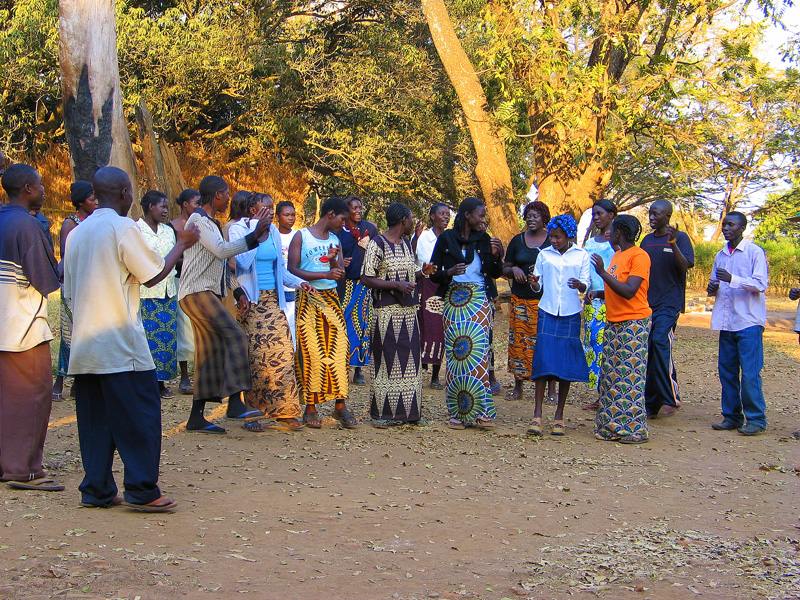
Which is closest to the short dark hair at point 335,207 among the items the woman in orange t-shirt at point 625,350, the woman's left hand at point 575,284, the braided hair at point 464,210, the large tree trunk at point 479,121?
the braided hair at point 464,210

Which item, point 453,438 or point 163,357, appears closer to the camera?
point 453,438

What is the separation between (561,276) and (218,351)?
2937 mm

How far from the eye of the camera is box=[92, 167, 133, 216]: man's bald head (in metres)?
4.52

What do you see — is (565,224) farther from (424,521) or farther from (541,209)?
(424,521)

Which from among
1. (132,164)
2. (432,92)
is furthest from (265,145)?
(132,164)

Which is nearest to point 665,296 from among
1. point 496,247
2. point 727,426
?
point 727,426

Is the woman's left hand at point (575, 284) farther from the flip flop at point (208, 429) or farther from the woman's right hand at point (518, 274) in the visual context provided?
the flip flop at point (208, 429)

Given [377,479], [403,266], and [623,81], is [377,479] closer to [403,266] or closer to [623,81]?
[403,266]

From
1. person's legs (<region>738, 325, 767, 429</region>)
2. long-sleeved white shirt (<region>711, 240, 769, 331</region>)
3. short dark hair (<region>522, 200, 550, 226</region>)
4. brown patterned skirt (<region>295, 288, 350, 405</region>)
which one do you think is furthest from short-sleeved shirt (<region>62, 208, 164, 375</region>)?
person's legs (<region>738, 325, 767, 429</region>)

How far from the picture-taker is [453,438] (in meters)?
6.95

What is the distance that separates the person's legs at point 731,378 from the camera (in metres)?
7.52

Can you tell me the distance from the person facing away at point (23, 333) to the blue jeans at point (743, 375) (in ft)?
18.9

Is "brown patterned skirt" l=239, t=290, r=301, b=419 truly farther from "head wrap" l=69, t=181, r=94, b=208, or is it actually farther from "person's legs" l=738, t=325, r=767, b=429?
"person's legs" l=738, t=325, r=767, b=429

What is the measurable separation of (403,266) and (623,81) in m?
8.43
